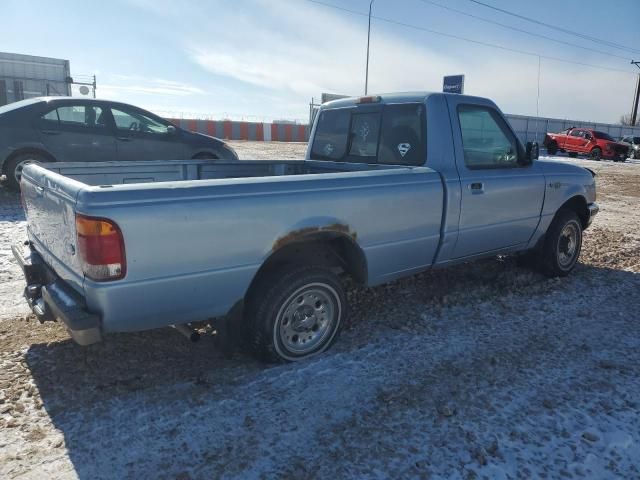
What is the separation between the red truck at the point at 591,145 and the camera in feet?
87.3

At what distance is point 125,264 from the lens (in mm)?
2502

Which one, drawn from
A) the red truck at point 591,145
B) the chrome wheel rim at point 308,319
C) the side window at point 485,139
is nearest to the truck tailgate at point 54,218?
the chrome wheel rim at point 308,319

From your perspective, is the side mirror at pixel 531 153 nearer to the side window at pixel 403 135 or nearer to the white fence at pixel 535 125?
the side window at pixel 403 135

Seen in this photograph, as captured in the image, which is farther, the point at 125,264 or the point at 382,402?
the point at 382,402

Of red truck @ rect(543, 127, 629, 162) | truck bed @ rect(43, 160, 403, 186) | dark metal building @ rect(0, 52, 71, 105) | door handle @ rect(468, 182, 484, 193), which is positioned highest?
dark metal building @ rect(0, 52, 71, 105)

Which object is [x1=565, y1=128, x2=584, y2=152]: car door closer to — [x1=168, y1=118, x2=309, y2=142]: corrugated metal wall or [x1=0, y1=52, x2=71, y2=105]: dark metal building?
[x1=168, y1=118, x2=309, y2=142]: corrugated metal wall

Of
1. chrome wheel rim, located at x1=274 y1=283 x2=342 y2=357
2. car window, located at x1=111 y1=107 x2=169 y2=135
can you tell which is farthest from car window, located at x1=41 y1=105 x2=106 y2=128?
chrome wheel rim, located at x1=274 y1=283 x2=342 y2=357

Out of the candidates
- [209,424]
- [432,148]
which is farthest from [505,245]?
[209,424]

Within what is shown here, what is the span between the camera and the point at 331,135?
4906mm

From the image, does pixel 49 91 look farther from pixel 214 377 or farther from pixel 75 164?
pixel 214 377

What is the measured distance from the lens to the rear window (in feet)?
13.5

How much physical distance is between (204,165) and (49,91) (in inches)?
837

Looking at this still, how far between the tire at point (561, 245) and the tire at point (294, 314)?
2844mm

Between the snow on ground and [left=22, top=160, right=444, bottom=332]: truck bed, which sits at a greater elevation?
[left=22, top=160, right=444, bottom=332]: truck bed
